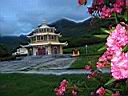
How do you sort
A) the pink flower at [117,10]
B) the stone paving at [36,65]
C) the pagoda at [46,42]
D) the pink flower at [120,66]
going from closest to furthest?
the pink flower at [120,66] < the pink flower at [117,10] < the stone paving at [36,65] < the pagoda at [46,42]

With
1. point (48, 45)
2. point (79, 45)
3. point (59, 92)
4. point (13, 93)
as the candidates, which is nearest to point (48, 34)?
point (48, 45)

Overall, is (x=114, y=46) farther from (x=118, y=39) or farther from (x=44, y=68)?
(x=44, y=68)

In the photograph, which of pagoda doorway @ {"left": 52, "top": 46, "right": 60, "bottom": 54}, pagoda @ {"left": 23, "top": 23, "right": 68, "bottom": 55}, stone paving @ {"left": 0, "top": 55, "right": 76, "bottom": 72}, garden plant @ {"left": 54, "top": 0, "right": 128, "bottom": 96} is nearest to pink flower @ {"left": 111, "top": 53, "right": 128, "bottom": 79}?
garden plant @ {"left": 54, "top": 0, "right": 128, "bottom": 96}

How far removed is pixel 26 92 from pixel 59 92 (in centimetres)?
1014

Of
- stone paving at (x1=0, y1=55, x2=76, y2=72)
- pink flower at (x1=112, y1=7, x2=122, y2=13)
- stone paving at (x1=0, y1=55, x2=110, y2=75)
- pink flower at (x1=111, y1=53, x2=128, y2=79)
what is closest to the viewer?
pink flower at (x1=111, y1=53, x2=128, y2=79)

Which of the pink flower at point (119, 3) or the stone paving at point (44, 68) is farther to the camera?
the stone paving at point (44, 68)

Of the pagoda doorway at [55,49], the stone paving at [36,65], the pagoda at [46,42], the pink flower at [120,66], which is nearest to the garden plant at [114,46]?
the pink flower at [120,66]

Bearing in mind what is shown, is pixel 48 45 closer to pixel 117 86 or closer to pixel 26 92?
pixel 26 92

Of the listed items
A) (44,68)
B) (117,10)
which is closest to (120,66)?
(117,10)

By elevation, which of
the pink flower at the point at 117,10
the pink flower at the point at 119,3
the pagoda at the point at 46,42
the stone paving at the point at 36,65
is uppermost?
the pink flower at the point at 119,3

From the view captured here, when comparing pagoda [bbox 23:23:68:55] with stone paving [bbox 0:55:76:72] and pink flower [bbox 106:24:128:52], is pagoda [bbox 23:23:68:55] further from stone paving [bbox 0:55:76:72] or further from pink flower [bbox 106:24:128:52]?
pink flower [bbox 106:24:128:52]

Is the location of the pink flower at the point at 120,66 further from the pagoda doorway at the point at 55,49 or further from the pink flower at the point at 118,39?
the pagoda doorway at the point at 55,49

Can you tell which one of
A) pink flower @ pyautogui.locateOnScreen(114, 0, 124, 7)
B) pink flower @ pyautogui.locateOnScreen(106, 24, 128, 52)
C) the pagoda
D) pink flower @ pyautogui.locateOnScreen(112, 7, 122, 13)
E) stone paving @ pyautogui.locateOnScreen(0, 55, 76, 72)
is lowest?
stone paving @ pyautogui.locateOnScreen(0, 55, 76, 72)

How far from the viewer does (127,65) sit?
3.08m
